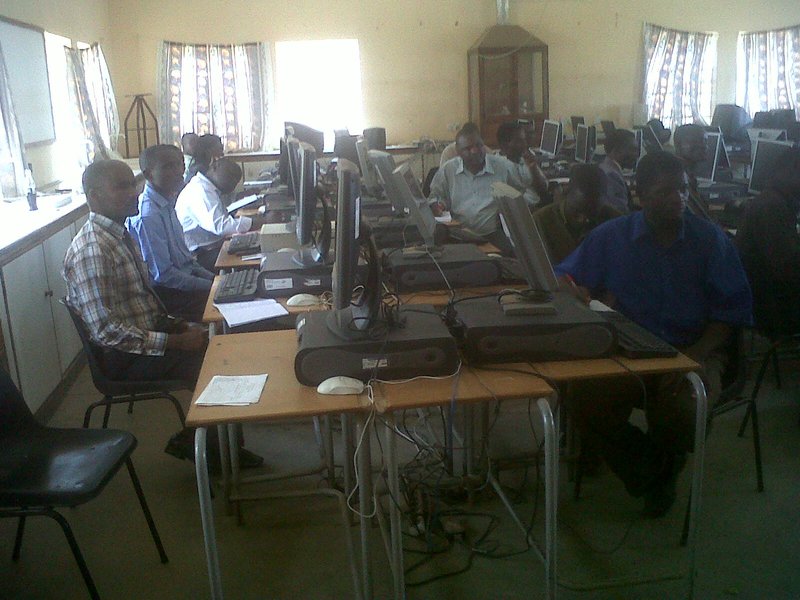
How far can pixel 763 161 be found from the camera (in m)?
4.17

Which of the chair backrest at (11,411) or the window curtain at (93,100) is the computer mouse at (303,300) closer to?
the chair backrest at (11,411)

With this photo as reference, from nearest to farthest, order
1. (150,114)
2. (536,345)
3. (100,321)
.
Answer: (536,345)
(100,321)
(150,114)

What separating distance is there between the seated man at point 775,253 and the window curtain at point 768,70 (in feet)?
23.6

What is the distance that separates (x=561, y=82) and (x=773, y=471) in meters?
7.17

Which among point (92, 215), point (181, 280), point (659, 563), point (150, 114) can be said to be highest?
point (150, 114)

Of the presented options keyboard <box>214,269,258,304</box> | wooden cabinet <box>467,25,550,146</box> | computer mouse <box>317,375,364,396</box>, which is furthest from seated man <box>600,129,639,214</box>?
wooden cabinet <box>467,25,550,146</box>

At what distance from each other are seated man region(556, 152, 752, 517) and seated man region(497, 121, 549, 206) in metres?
2.24

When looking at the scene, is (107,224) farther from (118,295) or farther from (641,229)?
(641,229)

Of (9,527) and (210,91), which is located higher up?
(210,91)

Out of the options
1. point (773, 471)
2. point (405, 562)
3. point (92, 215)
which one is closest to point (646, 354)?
point (405, 562)

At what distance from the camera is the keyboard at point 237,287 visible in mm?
2742

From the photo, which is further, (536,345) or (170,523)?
(170,523)

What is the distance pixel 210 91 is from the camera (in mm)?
8461

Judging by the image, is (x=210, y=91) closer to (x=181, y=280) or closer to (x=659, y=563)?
(x=181, y=280)
